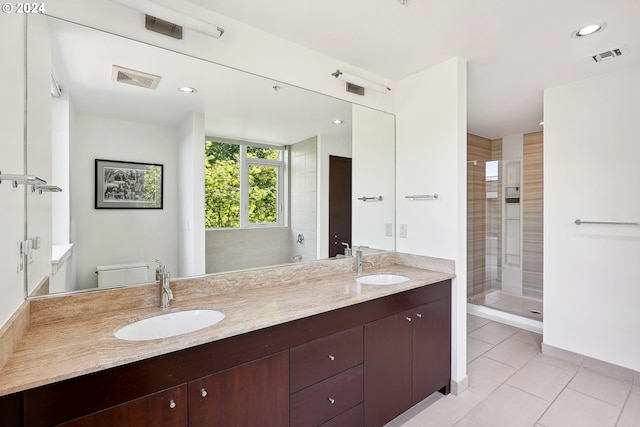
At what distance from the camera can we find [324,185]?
2441mm

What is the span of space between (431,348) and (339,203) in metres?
1.28

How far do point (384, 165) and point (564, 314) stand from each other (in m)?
2.16

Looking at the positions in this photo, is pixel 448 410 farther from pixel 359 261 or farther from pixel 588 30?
pixel 588 30

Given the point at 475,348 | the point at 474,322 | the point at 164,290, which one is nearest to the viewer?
the point at 164,290

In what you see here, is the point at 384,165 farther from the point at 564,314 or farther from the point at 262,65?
the point at 564,314

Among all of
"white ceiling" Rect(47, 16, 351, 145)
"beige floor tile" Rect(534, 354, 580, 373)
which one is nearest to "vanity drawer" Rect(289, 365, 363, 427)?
"white ceiling" Rect(47, 16, 351, 145)

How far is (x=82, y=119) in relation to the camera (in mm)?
1484

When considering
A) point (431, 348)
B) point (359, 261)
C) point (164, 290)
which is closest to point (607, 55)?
point (359, 261)

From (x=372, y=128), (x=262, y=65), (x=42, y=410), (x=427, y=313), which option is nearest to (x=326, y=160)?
(x=372, y=128)

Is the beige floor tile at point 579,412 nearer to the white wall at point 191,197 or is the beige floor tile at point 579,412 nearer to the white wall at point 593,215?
the white wall at point 593,215

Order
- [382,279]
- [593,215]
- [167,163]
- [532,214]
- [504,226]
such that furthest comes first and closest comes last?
[504,226], [532,214], [593,215], [382,279], [167,163]

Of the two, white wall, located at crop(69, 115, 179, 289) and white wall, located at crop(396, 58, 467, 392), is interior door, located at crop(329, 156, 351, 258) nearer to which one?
white wall, located at crop(396, 58, 467, 392)

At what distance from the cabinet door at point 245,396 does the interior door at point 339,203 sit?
1164 mm

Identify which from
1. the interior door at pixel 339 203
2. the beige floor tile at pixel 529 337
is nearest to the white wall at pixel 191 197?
the interior door at pixel 339 203
